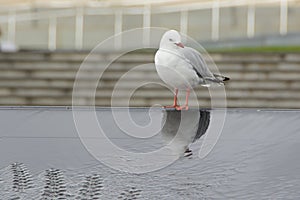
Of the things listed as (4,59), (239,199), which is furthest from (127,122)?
(4,59)

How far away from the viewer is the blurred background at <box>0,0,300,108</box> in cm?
962

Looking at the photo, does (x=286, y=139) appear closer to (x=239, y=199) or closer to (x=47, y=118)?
(x=239, y=199)

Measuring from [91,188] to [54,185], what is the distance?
0.11 metres

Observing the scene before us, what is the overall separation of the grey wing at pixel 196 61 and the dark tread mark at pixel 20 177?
1378 mm

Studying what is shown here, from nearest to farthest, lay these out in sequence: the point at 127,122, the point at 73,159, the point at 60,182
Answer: the point at 60,182 → the point at 73,159 → the point at 127,122

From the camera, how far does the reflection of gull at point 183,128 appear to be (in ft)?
8.26

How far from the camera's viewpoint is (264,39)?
38.9 feet

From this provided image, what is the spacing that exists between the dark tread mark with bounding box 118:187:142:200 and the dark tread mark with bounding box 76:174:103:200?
6cm

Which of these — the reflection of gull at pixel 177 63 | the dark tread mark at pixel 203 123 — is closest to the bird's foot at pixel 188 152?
the dark tread mark at pixel 203 123

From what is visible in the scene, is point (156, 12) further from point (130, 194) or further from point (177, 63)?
point (130, 194)

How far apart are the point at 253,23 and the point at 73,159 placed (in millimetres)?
9822

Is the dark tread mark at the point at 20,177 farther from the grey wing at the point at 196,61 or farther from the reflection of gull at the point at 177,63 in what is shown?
the grey wing at the point at 196,61

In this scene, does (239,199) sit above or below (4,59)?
below

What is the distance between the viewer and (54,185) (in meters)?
2.02
